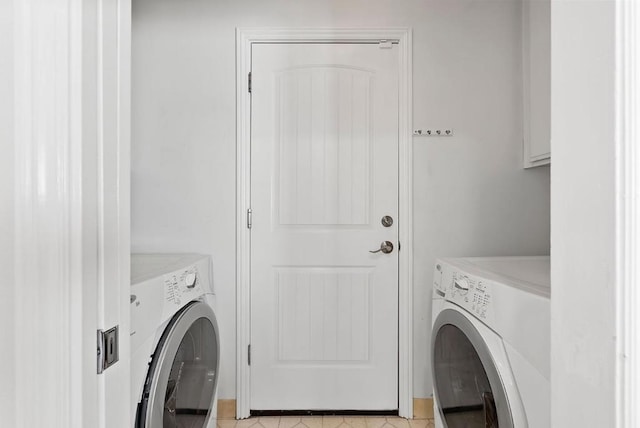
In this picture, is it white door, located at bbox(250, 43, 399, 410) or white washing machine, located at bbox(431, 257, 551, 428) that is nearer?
white washing machine, located at bbox(431, 257, 551, 428)

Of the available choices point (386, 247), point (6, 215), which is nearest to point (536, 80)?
point (386, 247)

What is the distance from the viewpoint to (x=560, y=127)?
0.56 meters

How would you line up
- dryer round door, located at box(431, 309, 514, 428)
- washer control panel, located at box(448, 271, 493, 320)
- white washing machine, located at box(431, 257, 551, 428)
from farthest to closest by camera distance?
washer control panel, located at box(448, 271, 493, 320) → dryer round door, located at box(431, 309, 514, 428) → white washing machine, located at box(431, 257, 551, 428)

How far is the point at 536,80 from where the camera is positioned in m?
1.85

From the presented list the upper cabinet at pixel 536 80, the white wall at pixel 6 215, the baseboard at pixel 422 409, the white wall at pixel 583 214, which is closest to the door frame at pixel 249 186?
the baseboard at pixel 422 409

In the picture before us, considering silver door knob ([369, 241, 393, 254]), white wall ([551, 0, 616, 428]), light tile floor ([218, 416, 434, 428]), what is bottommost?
light tile floor ([218, 416, 434, 428])

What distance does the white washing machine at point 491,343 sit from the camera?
966 mm

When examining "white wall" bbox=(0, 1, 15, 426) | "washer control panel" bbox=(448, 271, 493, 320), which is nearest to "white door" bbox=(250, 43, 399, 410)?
"washer control panel" bbox=(448, 271, 493, 320)

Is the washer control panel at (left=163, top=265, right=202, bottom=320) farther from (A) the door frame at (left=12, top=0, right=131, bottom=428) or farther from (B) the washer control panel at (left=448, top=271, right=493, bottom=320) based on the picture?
(B) the washer control panel at (left=448, top=271, right=493, bottom=320)

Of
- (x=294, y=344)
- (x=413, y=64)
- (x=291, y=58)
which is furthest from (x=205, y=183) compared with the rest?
(x=413, y=64)

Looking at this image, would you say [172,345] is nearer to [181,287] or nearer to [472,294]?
[181,287]

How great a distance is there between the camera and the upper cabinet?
173cm

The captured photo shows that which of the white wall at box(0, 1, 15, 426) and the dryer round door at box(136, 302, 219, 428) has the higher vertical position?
the white wall at box(0, 1, 15, 426)

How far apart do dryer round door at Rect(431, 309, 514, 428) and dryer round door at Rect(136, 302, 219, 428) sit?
88cm
